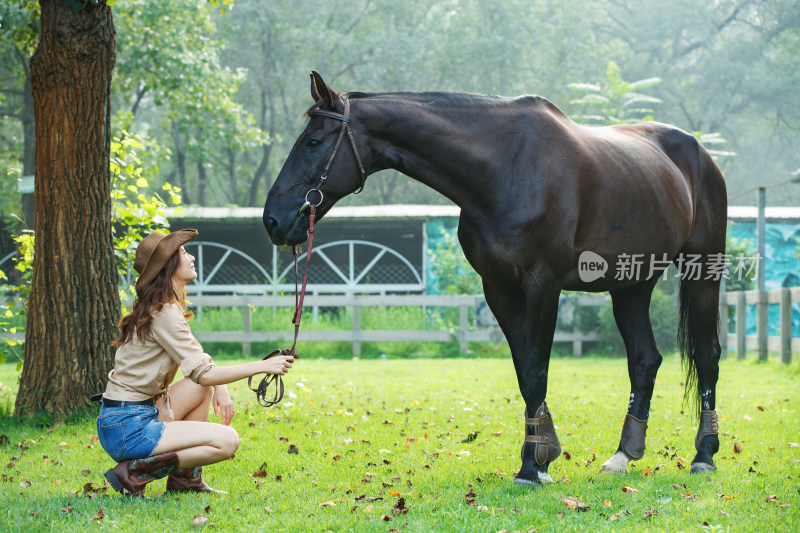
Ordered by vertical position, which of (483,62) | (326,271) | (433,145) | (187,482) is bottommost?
(187,482)

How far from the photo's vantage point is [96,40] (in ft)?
20.7

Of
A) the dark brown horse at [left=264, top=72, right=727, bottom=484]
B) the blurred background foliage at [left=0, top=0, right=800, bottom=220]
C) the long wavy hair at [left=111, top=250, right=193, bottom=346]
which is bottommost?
the long wavy hair at [left=111, top=250, right=193, bottom=346]

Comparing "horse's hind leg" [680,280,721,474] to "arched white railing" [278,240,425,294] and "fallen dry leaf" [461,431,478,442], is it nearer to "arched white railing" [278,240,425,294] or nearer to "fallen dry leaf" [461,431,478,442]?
"fallen dry leaf" [461,431,478,442]

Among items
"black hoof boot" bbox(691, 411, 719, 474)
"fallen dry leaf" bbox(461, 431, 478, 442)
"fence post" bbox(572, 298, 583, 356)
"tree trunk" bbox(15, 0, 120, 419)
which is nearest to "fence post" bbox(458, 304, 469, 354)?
"fence post" bbox(572, 298, 583, 356)

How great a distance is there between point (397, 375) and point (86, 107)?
609cm

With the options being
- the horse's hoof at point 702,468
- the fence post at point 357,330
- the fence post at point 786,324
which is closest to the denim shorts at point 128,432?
the horse's hoof at point 702,468

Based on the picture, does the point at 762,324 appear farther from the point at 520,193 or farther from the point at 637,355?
the point at 520,193

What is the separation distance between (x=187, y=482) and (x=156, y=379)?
60cm

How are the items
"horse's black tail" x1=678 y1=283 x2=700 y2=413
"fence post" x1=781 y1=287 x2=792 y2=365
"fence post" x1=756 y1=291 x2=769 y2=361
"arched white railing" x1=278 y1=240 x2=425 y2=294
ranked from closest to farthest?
1. "horse's black tail" x1=678 y1=283 x2=700 y2=413
2. "fence post" x1=781 y1=287 x2=792 y2=365
3. "fence post" x1=756 y1=291 x2=769 y2=361
4. "arched white railing" x1=278 y1=240 x2=425 y2=294

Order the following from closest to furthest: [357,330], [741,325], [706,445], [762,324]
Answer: [706,445]
[762,324]
[741,325]
[357,330]

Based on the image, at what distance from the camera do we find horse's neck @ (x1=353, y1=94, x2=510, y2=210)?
4.20 meters

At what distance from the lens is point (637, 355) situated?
202 inches

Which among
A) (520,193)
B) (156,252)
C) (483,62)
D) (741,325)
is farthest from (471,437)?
(483,62)

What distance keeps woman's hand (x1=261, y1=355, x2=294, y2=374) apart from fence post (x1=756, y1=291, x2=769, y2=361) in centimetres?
1026
